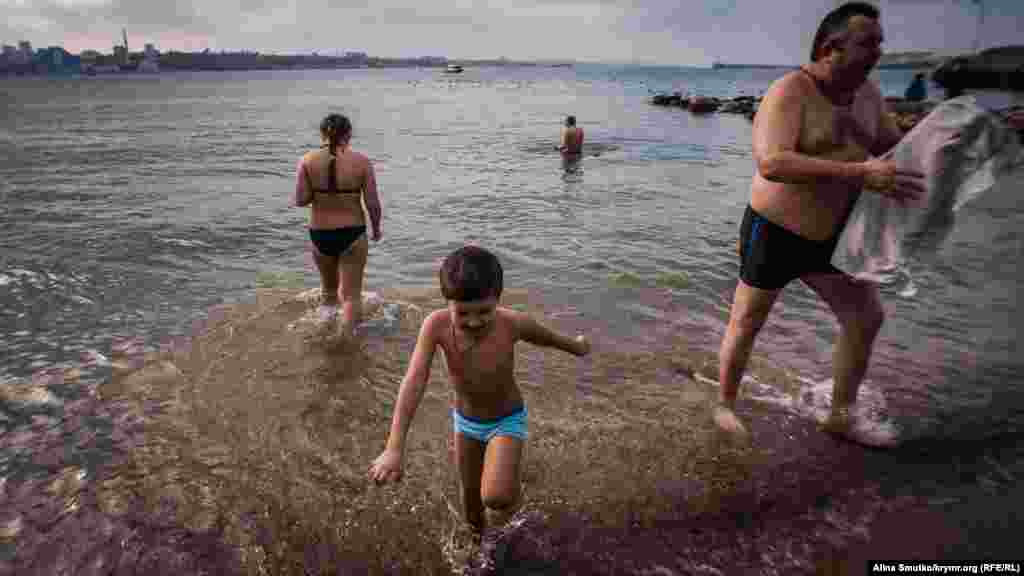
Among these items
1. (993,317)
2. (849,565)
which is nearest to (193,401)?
(849,565)

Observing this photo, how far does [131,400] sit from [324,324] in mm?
1848

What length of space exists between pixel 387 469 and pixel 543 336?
2.90ft

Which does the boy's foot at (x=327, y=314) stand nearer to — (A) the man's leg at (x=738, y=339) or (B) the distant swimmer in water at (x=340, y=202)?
(B) the distant swimmer in water at (x=340, y=202)

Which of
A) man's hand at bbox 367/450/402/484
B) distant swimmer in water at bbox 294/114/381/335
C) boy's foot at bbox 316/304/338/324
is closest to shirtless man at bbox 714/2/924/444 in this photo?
man's hand at bbox 367/450/402/484

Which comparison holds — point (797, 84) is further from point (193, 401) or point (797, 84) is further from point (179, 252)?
point (179, 252)

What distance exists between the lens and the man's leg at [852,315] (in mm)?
3357

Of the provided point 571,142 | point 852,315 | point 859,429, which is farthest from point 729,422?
point 571,142

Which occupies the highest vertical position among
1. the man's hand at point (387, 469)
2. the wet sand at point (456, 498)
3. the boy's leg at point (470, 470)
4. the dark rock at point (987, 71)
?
the dark rock at point (987, 71)

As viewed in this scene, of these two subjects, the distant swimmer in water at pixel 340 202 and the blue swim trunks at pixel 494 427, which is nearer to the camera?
the blue swim trunks at pixel 494 427

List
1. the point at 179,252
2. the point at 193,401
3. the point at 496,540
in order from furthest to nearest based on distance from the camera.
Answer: the point at 179,252
the point at 193,401
the point at 496,540

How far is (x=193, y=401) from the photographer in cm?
444

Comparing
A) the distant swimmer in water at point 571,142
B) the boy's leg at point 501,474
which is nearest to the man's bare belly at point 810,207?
the boy's leg at point 501,474

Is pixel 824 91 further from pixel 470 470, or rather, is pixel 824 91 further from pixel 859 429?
pixel 470 470

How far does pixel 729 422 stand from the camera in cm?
385
